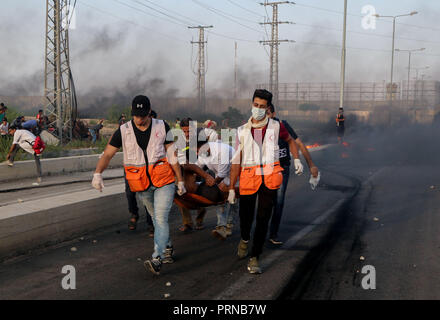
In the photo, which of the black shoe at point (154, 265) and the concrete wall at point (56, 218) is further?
the concrete wall at point (56, 218)

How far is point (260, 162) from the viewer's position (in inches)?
199

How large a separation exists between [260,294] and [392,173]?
10961 mm

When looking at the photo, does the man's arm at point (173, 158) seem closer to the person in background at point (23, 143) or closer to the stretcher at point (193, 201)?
the stretcher at point (193, 201)

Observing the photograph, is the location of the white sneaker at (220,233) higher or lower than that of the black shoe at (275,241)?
higher

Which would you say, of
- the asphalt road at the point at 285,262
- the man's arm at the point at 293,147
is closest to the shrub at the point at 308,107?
the asphalt road at the point at 285,262

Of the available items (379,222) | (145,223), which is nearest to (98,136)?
(145,223)

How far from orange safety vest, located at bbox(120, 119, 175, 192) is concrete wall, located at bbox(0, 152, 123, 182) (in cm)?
767

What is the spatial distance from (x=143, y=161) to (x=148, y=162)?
0.05 meters

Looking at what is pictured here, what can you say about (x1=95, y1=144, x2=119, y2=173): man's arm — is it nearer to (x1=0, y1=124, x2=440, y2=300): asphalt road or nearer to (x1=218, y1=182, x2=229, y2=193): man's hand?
(x1=0, y1=124, x2=440, y2=300): asphalt road

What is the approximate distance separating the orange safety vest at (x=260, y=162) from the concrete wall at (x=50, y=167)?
8.27m

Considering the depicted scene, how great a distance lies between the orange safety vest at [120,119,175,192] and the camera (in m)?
4.84

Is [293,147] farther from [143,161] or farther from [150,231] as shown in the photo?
[150,231]

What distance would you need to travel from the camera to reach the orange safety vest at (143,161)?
191 inches

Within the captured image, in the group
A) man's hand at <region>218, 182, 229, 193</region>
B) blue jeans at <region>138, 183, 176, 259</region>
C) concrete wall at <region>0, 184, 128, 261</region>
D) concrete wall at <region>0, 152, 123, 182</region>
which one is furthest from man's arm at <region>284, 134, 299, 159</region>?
concrete wall at <region>0, 152, 123, 182</region>
